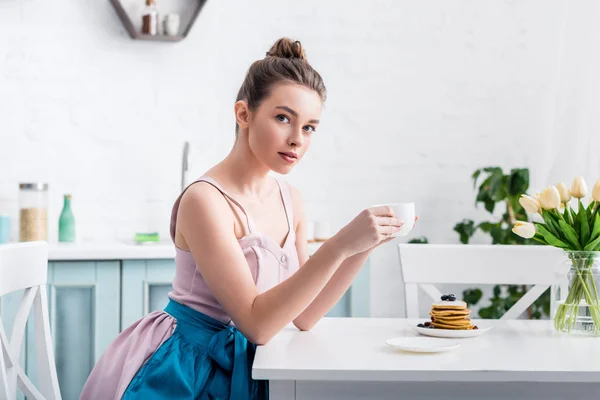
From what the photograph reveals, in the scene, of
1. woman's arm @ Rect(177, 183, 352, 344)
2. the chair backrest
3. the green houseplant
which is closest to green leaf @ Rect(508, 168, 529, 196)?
the green houseplant

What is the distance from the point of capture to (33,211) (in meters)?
2.96

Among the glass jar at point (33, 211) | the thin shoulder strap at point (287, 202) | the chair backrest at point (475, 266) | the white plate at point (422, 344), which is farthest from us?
the glass jar at point (33, 211)

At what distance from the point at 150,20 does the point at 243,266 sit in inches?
83.0

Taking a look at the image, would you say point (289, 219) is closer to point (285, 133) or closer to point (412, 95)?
point (285, 133)

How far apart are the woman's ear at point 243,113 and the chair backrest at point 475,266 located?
0.66m

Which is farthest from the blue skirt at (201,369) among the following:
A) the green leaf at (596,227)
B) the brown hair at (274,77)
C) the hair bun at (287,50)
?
the green leaf at (596,227)

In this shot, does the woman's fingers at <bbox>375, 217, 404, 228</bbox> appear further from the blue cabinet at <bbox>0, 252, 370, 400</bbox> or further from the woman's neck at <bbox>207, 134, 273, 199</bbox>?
the blue cabinet at <bbox>0, 252, 370, 400</bbox>

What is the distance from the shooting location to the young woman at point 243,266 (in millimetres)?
1319

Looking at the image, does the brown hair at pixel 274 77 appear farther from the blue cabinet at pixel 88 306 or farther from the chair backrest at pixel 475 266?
the blue cabinet at pixel 88 306

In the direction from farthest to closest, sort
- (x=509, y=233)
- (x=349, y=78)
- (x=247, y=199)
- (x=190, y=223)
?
(x=349, y=78) < (x=509, y=233) < (x=247, y=199) < (x=190, y=223)

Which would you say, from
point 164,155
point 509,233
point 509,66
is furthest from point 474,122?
point 164,155

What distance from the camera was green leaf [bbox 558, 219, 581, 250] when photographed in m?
1.42

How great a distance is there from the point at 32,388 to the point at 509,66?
2.73 metres

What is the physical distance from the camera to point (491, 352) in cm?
126
